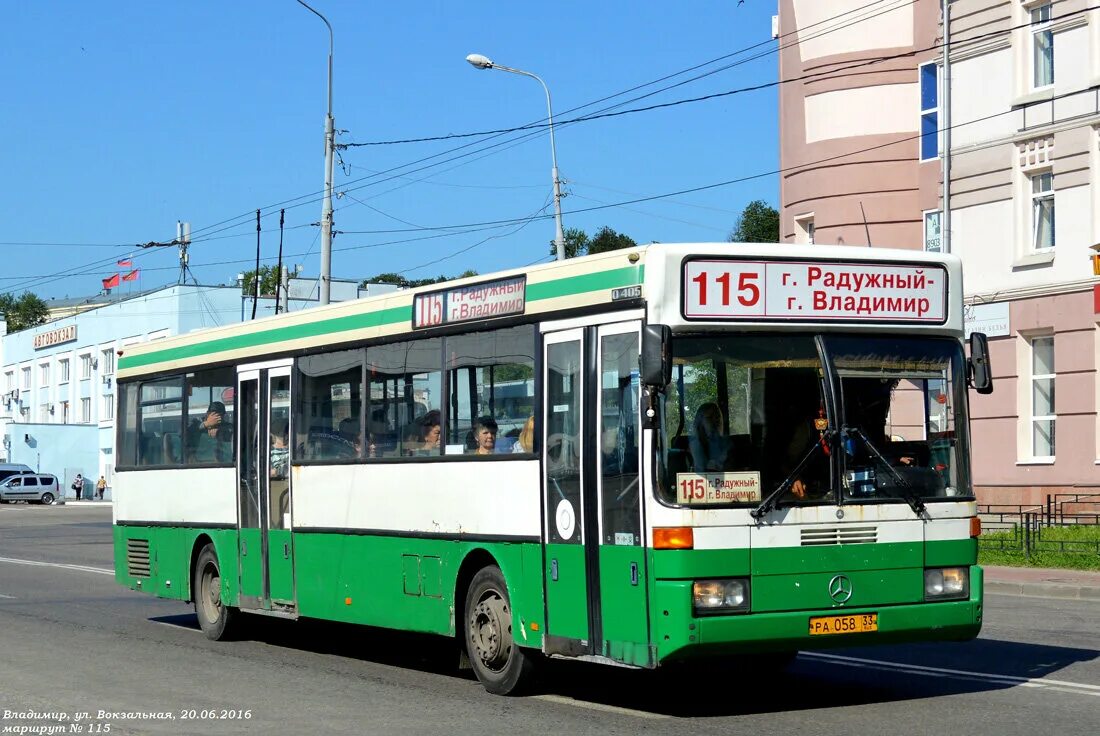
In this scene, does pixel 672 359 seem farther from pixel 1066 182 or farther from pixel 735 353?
pixel 1066 182

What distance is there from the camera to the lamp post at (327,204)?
109 ft

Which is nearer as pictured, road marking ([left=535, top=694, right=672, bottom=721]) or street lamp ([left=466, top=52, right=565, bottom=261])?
road marking ([left=535, top=694, right=672, bottom=721])

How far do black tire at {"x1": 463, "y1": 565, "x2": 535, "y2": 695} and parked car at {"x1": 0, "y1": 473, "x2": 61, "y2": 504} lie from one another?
229ft

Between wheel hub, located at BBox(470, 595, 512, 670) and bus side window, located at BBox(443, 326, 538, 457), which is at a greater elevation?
bus side window, located at BBox(443, 326, 538, 457)

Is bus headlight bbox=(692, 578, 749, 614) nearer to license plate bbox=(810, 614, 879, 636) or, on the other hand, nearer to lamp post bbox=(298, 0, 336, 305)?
license plate bbox=(810, 614, 879, 636)

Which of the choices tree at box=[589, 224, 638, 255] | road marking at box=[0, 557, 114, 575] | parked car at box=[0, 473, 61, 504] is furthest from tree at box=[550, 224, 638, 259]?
road marking at box=[0, 557, 114, 575]

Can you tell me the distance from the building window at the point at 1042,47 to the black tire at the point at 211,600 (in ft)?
68.8

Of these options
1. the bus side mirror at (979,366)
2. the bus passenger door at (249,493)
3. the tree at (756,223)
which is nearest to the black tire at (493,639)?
the bus side mirror at (979,366)

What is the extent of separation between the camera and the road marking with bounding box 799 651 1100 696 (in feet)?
35.1

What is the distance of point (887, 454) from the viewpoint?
32.8 ft

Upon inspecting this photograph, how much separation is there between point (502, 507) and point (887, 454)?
2.74 m

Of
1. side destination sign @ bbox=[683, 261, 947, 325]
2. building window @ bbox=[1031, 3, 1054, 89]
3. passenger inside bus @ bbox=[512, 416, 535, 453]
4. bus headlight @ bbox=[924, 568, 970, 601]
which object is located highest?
building window @ bbox=[1031, 3, 1054, 89]

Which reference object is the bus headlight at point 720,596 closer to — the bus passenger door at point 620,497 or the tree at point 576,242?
the bus passenger door at point 620,497

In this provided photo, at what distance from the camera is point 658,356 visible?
365 inches
